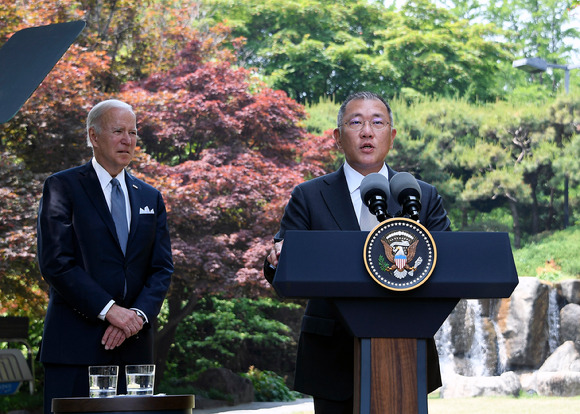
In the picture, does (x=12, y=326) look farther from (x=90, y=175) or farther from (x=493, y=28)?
(x=493, y=28)

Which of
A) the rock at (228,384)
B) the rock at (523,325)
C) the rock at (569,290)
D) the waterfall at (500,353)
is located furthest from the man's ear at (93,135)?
the rock at (569,290)

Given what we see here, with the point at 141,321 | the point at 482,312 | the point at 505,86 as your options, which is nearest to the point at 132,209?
the point at 141,321

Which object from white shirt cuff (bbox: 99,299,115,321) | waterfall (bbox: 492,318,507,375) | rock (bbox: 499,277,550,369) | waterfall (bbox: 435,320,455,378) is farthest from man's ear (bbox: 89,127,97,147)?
waterfall (bbox: 492,318,507,375)

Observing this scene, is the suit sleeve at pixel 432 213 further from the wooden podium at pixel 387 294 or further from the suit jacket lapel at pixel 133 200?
the suit jacket lapel at pixel 133 200

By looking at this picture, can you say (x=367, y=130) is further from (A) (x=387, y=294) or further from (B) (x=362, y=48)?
(B) (x=362, y=48)

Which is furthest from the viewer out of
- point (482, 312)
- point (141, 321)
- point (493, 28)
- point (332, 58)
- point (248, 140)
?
point (493, 28)

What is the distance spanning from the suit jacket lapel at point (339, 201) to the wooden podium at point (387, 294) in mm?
478

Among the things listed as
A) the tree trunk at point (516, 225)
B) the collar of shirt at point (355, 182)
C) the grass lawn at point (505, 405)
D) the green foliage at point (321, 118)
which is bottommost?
the grass lawn at point (505, 405)

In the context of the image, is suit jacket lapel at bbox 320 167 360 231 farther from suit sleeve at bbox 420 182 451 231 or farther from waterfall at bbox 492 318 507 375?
waterfall at bbox 492 318 507 375

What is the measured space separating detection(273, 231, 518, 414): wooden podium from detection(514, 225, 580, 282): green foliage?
15.2 meters

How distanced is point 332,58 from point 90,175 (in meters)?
17.4

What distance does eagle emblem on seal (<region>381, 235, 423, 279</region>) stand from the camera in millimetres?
1941

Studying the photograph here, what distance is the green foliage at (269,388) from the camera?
11141mm

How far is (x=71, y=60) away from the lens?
9.41 metres
